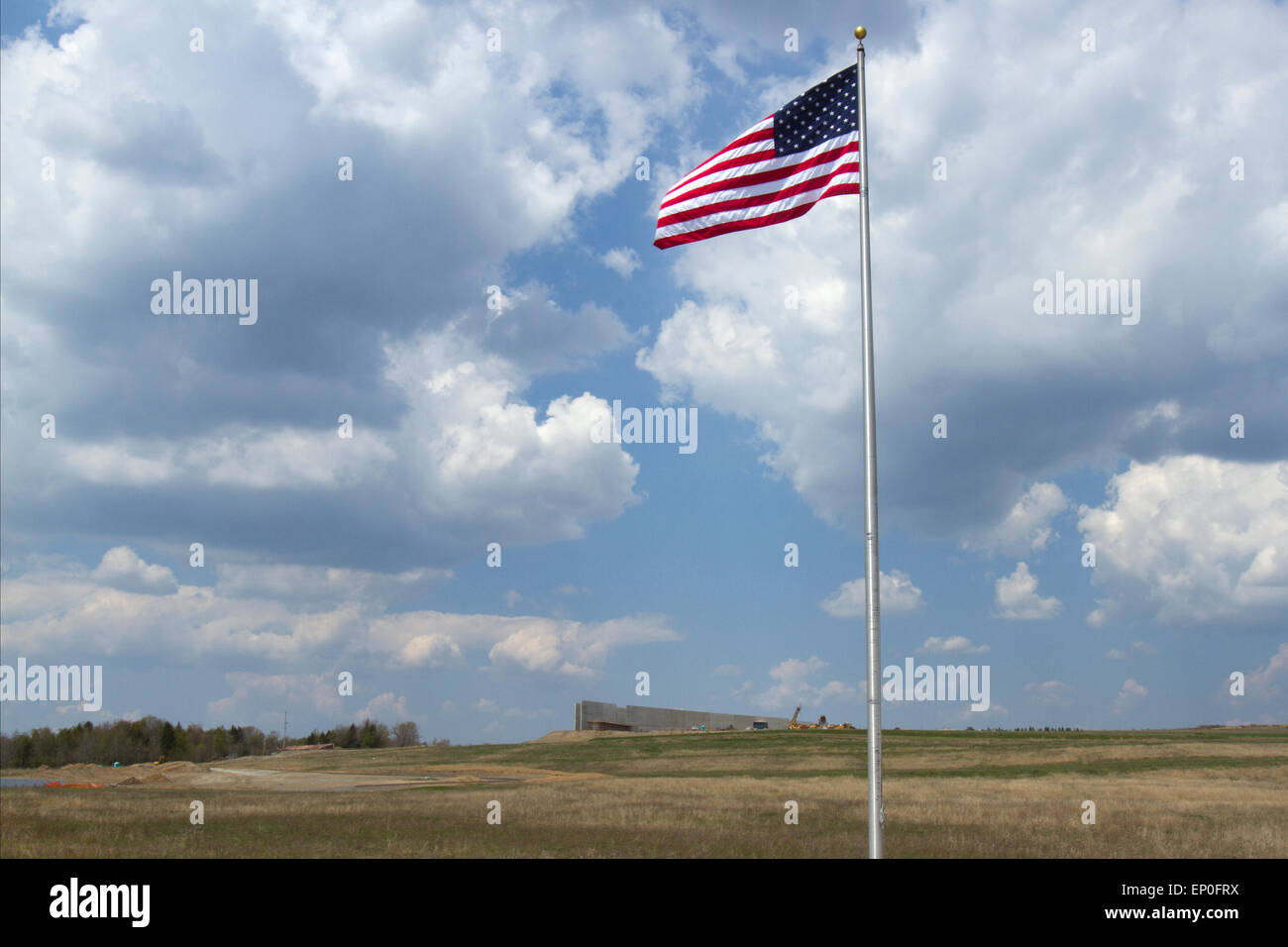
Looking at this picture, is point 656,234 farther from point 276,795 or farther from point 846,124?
point 276,795

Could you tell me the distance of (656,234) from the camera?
60.2 ft

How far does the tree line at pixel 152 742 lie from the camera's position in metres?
113

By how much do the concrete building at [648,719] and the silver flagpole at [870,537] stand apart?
117990mm

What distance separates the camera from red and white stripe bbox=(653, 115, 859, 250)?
1744cm

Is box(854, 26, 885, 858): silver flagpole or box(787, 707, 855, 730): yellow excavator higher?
box(854, 26, 885, 858): silver flagpole

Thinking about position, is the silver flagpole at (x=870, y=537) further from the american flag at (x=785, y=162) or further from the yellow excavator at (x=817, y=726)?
the yellow excavator at (x=817, y=726)

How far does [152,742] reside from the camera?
447 ft

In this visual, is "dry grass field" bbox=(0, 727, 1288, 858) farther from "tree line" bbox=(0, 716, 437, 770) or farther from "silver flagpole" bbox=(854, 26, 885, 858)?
"tree line" bbox=(0, 716, 437, 770)

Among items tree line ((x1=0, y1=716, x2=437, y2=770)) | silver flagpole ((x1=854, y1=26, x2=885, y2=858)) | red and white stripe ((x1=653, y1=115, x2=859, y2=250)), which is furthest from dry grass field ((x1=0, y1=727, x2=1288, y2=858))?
tree line ((x1=0, y1=716, x2=437, y2=770))

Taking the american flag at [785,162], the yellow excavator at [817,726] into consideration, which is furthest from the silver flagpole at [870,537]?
the yellow excavator at [817,726]

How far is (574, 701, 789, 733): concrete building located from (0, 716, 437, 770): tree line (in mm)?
50583
